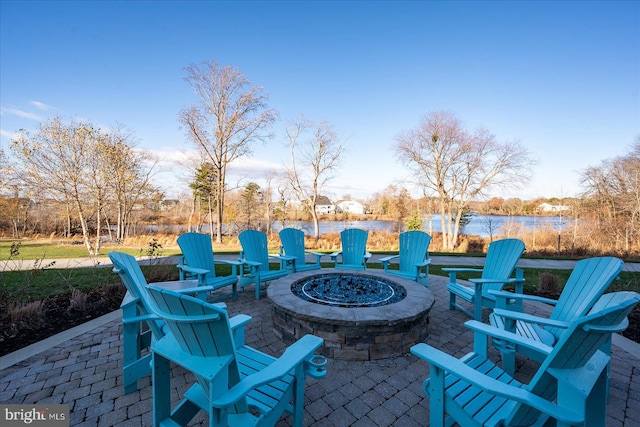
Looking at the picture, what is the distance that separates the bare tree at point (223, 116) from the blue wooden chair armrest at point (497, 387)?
12773mm

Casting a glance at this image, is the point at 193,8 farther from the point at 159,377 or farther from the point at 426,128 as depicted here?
the point at 426,128

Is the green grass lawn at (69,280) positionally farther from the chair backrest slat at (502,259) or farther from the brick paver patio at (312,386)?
the chair backrest slat at (502,259)

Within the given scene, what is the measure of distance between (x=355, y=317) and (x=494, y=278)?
231cm

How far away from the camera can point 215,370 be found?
106cm

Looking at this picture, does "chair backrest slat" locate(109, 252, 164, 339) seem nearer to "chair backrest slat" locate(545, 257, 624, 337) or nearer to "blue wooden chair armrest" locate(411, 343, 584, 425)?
"blue wooden chair armrest" locate(411, 343, 584, 425)

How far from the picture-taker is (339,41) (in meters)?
9.01

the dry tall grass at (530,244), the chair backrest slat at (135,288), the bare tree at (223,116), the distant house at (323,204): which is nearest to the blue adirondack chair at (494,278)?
the chair backrest slat at (135,288)

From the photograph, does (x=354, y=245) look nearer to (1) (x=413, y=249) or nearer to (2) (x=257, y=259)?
(1) (x=413, y=249)

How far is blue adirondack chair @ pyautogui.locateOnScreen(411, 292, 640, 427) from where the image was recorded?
0.98m

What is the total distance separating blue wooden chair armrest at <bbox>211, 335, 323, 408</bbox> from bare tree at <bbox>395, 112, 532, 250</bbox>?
13293mm

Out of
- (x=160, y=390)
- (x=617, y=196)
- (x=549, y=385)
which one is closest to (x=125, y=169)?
(x=160, y=390)

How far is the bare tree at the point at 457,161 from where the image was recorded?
44.1 feet

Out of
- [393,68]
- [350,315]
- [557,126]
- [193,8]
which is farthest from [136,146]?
[557,126]

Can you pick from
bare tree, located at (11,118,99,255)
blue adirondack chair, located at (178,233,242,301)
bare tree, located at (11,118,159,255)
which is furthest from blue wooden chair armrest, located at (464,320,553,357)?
bare tree, located at (11,118,99,255)
